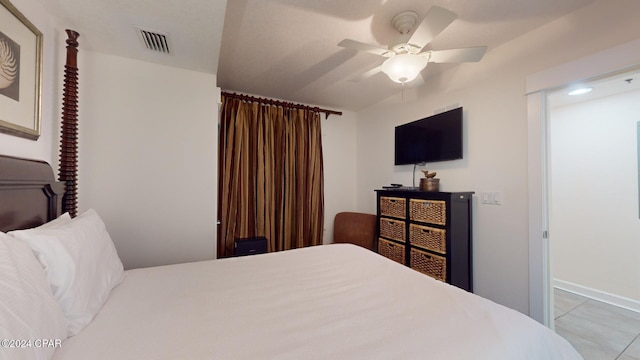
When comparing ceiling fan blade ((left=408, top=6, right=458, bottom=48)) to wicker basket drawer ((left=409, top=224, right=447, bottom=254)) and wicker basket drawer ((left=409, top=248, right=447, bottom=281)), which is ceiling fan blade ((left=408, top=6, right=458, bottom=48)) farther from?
wicker basket drawer ((left=409, top=248, right=447, bottom=281))

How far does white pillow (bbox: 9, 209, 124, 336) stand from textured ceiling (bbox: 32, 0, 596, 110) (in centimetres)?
128

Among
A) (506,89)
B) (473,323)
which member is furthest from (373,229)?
(473,323)

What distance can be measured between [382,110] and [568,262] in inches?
118

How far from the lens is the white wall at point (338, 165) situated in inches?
141

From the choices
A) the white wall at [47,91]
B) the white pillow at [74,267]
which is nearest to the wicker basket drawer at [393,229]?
the white pillow at [74,267]

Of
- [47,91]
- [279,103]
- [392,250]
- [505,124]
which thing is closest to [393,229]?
[392,250]

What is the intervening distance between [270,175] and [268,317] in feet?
7.47

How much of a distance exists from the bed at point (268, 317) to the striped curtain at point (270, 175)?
58.3 inches

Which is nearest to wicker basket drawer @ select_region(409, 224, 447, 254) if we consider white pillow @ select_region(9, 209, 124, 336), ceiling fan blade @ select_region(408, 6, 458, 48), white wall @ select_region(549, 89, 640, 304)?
white wall @ select_region(549, 89, 640, 304)

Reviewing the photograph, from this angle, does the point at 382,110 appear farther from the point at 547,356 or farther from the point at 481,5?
the point at 547,356

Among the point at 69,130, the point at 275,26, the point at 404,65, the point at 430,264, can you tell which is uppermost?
the point at 275,26

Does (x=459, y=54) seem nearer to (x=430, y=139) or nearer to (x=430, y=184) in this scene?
(x=430, y=139)

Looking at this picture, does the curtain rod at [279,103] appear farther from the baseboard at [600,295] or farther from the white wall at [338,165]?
the baseboard at [600,295]

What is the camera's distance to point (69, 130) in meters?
1.55
